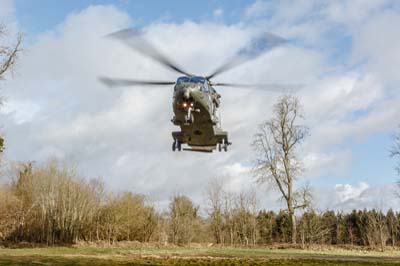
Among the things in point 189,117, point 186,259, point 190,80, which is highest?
point 190,80

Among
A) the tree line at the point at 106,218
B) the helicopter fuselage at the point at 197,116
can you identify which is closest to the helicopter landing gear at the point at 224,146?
the helicopter fuselage at the point at 197,116

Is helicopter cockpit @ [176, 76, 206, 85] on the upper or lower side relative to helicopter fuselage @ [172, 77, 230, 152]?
upper

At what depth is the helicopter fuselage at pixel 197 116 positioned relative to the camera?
19.8 metres

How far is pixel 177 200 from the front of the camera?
62.6m

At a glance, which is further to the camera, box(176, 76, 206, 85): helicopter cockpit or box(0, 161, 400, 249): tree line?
box(0, 161, 400, 249): tree line

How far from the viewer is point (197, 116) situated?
21.0 m

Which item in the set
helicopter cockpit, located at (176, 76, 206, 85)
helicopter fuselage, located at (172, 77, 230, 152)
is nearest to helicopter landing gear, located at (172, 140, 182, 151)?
helicopter fuselage, located at (172, 77, 230, 152)

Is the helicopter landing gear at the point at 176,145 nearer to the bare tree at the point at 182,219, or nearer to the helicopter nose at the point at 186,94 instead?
the helicopter nose at the point at 186,94

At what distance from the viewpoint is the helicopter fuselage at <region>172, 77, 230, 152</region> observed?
19844 mm

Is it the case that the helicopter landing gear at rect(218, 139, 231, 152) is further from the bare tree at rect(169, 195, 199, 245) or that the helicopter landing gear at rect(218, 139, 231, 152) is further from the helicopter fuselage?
the bare tree at rect(169, 195, 199, 245)

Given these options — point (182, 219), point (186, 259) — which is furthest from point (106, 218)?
point (186, 259)

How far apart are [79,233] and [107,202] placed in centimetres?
524

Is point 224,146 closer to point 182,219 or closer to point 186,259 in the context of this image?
point 186,259

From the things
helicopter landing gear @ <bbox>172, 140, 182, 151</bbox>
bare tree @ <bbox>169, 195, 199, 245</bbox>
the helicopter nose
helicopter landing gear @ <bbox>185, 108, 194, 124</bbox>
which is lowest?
bare tree @ <bbox>169, 195, 199, 245</bbox>
